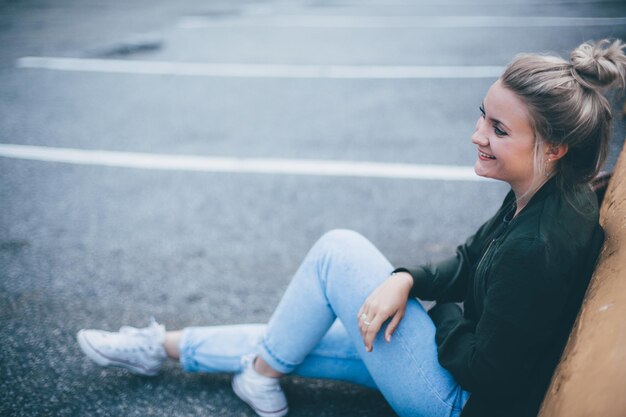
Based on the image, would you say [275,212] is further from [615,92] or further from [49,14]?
[49,14]

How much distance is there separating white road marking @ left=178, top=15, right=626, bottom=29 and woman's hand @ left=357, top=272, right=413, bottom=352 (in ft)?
26.7

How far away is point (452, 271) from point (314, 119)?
11.3ft

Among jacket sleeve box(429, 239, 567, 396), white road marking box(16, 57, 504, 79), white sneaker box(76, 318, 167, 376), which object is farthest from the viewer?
white road marking box(16, 57, 504, 79)

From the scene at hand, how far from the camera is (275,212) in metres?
3.63

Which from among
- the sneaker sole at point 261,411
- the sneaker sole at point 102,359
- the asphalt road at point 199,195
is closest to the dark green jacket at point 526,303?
the asphalt road at point 199,195

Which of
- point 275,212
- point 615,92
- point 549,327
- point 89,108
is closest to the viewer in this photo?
point 549,327

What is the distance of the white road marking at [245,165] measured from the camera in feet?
13.3

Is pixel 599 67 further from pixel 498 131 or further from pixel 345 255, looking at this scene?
pixel 345 255

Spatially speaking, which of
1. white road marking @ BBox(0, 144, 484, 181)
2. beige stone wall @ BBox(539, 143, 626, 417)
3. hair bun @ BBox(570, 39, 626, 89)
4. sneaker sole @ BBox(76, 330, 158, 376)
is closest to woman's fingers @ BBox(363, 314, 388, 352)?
beige stone wall @ BBox(539, 143, 626, 417)

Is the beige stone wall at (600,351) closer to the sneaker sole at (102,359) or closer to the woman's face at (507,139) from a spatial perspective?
the woman's face at (507,139)

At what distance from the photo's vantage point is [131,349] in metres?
2.20

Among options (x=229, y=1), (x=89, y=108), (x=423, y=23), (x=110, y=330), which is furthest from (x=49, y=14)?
(x=110, y=330)

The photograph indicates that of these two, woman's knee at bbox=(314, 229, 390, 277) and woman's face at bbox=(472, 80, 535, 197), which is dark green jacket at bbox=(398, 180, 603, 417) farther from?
woman's knee at bbox=(314, 229, 390, 277)

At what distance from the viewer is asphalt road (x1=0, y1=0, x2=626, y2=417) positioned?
7.70 ft
